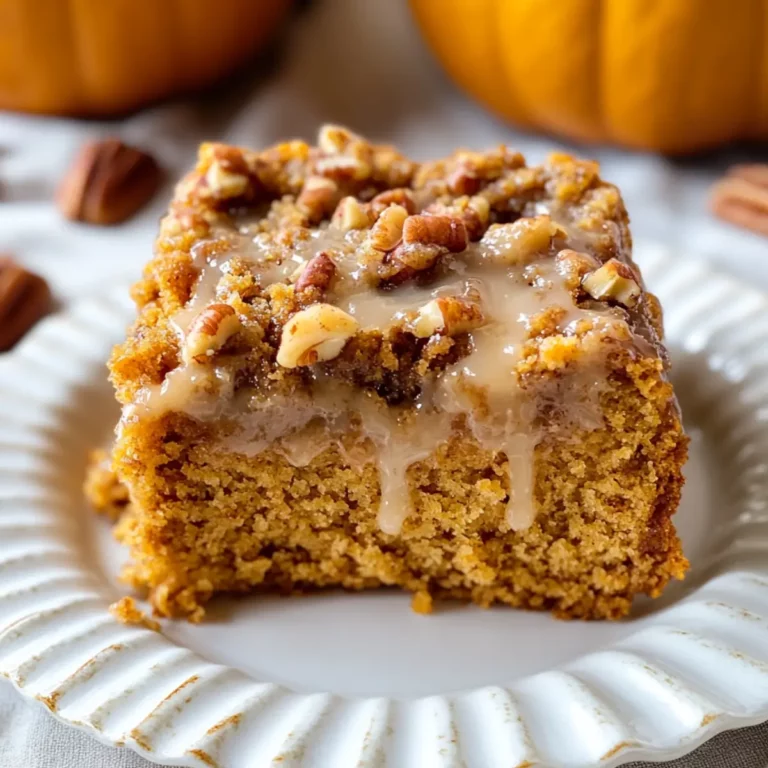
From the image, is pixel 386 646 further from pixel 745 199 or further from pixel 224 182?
pixel 745 199

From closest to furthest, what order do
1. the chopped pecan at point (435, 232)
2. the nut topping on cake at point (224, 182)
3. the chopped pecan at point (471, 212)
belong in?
the chopped pecan at point (435, 232) → the chopped pecan at point (471, 212) → the nut topping on cake at point (224, 182)

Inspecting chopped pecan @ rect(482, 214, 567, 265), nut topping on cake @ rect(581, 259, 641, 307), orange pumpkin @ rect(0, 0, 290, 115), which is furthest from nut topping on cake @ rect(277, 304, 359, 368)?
orange pumpkin @ rect(0, 0, 290, 115)

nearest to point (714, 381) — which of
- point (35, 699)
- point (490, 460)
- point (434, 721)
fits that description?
point (490, 460)

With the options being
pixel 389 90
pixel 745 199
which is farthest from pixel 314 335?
pixel 389 90

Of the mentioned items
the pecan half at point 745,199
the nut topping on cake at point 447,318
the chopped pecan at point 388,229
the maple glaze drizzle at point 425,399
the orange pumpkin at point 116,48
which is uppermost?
the chopped pecan at point 388,229

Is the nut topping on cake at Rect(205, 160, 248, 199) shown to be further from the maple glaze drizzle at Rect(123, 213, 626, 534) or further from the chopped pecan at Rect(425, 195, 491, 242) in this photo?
the chopped pecan at Rect(425, 195, 491, 242)

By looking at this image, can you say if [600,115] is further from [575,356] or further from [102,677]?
[102,677]

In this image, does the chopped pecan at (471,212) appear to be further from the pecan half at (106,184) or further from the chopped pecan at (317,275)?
the pecan half at (106,184)

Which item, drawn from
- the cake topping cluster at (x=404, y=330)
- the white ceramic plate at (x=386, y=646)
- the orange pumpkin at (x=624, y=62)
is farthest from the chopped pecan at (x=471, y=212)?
the orange pumpkin at (x=624, y=62)
